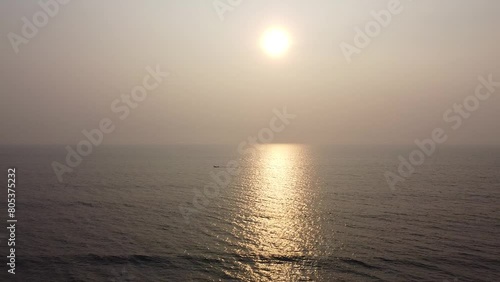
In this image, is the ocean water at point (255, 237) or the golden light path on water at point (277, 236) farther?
the golden light path on water at point (277, 236)

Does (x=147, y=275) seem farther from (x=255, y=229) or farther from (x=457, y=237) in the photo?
(x=457, y=237)

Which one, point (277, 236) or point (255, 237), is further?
point (277, 236)

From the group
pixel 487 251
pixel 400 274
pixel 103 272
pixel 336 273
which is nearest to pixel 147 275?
pixel 103 272

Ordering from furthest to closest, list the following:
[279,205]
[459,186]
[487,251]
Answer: [459,186], [279,205], [487,251]

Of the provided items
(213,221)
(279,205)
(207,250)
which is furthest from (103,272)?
(279,205)

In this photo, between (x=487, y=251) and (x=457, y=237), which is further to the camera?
(x=457, y=237)

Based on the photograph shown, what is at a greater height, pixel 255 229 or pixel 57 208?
pixel 57 208

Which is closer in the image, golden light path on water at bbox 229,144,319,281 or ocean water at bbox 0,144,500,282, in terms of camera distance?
ocean water at bbox 0,144,500,282

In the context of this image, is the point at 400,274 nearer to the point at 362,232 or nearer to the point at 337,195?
the point at 362,232

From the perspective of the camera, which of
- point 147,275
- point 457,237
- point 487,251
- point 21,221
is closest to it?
point 147,275

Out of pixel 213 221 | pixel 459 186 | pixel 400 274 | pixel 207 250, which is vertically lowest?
pixel 400 274
